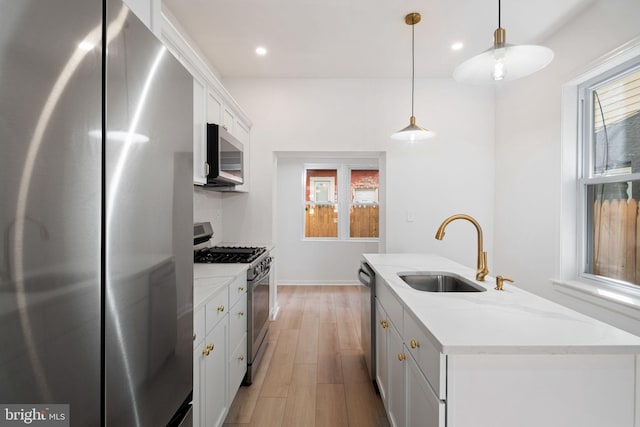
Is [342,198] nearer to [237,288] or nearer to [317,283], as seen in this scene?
[317,283]

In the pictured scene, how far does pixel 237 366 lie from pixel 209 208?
1660 millimetres

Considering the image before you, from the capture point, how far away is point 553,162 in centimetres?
250

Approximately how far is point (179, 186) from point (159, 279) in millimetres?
267

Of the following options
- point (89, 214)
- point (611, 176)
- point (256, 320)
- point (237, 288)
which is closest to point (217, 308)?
point (237, 288)

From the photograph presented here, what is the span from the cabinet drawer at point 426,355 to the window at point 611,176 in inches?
72.5

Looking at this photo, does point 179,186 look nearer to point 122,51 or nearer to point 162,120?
point 162,120

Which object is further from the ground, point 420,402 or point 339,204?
point 339,204

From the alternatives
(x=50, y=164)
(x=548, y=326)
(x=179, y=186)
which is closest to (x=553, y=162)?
(x=548, y=326)

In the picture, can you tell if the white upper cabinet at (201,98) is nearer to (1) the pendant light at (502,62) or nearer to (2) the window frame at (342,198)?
(1) the pendant light at (502,62)

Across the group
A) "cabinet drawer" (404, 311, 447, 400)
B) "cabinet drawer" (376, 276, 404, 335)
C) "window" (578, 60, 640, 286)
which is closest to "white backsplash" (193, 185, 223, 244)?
"cabinet drawer" (376, 276, 404, 335)

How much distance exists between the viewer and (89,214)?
519 mm

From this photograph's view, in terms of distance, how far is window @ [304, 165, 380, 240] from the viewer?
17.4ft

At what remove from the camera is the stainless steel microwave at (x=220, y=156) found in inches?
85.2

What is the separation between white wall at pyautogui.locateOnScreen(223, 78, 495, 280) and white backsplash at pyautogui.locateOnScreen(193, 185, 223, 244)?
12cm
